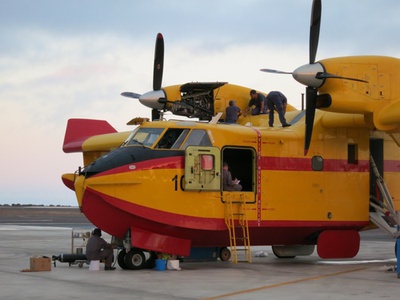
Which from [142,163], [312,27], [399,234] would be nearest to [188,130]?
[142,163]

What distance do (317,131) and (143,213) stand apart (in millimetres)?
5656

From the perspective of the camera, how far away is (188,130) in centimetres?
1905

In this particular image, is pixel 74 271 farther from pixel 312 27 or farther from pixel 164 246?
pixel 312 27

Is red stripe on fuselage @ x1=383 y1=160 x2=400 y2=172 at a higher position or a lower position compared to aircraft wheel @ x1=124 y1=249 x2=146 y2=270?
higher

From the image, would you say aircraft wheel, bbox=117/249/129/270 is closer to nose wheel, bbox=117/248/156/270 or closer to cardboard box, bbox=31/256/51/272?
nose wheel, bbox=117/248/156/270

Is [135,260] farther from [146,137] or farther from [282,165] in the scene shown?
[282,165]

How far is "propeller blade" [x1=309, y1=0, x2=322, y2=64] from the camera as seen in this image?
19.4 metres

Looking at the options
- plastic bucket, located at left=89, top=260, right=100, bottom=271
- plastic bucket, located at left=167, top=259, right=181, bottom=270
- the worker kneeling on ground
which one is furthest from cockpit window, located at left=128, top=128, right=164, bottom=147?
plastic bucket, located at left=89, top=260, right=100, bottom=271

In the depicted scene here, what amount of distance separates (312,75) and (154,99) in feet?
20.7

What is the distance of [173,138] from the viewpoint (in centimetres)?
1902

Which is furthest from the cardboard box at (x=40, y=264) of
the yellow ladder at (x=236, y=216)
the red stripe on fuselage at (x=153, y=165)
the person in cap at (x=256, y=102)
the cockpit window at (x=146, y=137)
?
the person in cap at (x=256, y=102)

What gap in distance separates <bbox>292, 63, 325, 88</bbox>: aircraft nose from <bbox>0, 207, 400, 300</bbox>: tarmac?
4.73 metres

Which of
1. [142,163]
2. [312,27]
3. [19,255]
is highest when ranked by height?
[312,27]

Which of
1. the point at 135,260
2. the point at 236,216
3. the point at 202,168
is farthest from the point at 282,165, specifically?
the point at 135,260
